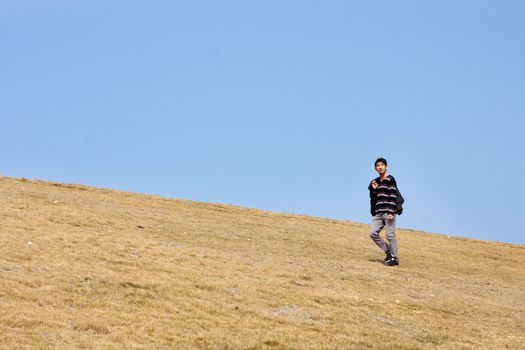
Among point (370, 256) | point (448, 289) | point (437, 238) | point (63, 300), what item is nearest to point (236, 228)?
point (370, 256)

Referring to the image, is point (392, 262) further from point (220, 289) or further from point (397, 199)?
point (220, 289)

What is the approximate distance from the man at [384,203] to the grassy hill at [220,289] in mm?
887

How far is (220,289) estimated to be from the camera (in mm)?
13812

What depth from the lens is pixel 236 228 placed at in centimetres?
2475

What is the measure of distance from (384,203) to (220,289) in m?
7.83

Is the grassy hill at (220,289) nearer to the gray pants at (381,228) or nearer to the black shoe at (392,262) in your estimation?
the black shoe at (392,262)

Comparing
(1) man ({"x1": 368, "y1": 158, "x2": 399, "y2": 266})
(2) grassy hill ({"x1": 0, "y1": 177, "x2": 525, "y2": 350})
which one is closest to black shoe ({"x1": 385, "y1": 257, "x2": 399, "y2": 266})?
(1) man ({"x1": 368, "y1": 158, "x2": 399, "y2": 266})

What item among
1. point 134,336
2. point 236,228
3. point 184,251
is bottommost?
point 134,336

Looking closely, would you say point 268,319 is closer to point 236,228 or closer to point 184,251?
point 184,251

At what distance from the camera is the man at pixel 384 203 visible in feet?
65.9

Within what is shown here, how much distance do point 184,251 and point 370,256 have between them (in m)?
6.92

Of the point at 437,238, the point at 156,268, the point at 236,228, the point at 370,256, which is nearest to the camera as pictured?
the point at 156,268

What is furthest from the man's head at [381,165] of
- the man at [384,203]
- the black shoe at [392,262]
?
the black shoe at [392,262]

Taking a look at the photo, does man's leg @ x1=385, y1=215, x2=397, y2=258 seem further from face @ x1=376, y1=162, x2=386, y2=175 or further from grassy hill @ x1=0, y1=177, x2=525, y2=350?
face @ x1=376, y1=162, x2=386, y2=175
